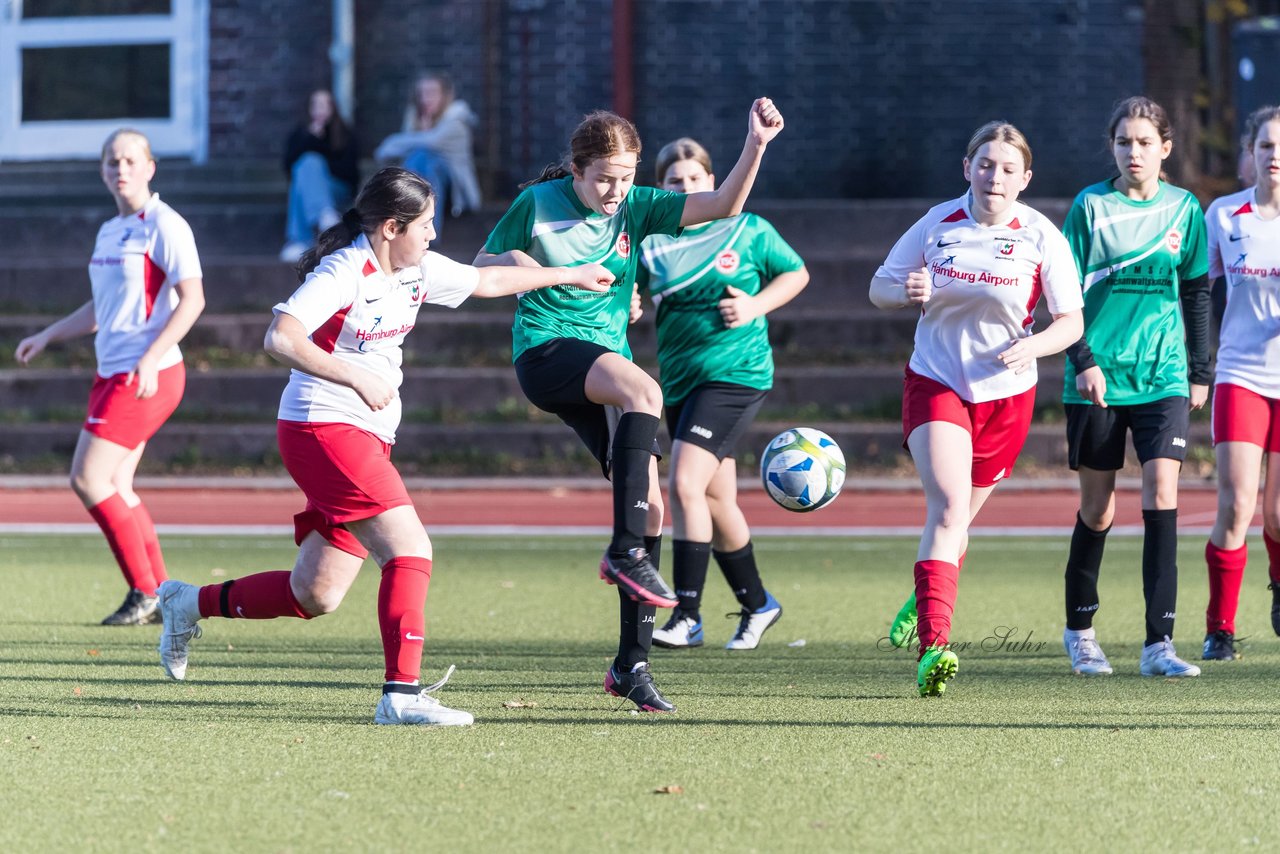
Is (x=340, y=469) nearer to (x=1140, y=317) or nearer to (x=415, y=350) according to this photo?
(x=1140, y=317)

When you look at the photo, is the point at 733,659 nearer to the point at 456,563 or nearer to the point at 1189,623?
the point at 1189,623

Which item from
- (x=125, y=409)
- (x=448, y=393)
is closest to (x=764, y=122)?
(x=125, y=409)

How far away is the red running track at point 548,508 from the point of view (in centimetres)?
1302

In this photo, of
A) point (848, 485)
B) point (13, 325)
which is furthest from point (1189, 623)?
point (13, 325)

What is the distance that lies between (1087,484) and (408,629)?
2810mm

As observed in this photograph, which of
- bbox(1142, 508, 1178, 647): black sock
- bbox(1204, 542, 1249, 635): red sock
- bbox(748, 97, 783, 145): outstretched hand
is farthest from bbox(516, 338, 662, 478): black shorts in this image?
bbox(1204, 542, 1249, 635): red sock

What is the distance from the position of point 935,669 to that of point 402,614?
1760mm

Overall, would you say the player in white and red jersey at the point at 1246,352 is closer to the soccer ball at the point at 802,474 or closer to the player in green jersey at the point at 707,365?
the soccer ball at the point at 802,474

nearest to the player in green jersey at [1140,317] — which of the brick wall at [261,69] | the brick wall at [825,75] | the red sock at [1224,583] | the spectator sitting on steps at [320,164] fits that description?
the red sock at [1224,583]

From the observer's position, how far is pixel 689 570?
737cm

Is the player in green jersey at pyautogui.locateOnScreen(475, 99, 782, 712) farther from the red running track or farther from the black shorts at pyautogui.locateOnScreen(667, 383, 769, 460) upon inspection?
the red running track

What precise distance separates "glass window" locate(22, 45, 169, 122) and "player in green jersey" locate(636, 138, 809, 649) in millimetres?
15753

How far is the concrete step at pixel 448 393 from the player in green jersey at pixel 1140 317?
10392mm

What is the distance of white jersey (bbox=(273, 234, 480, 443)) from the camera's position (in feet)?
17.4
